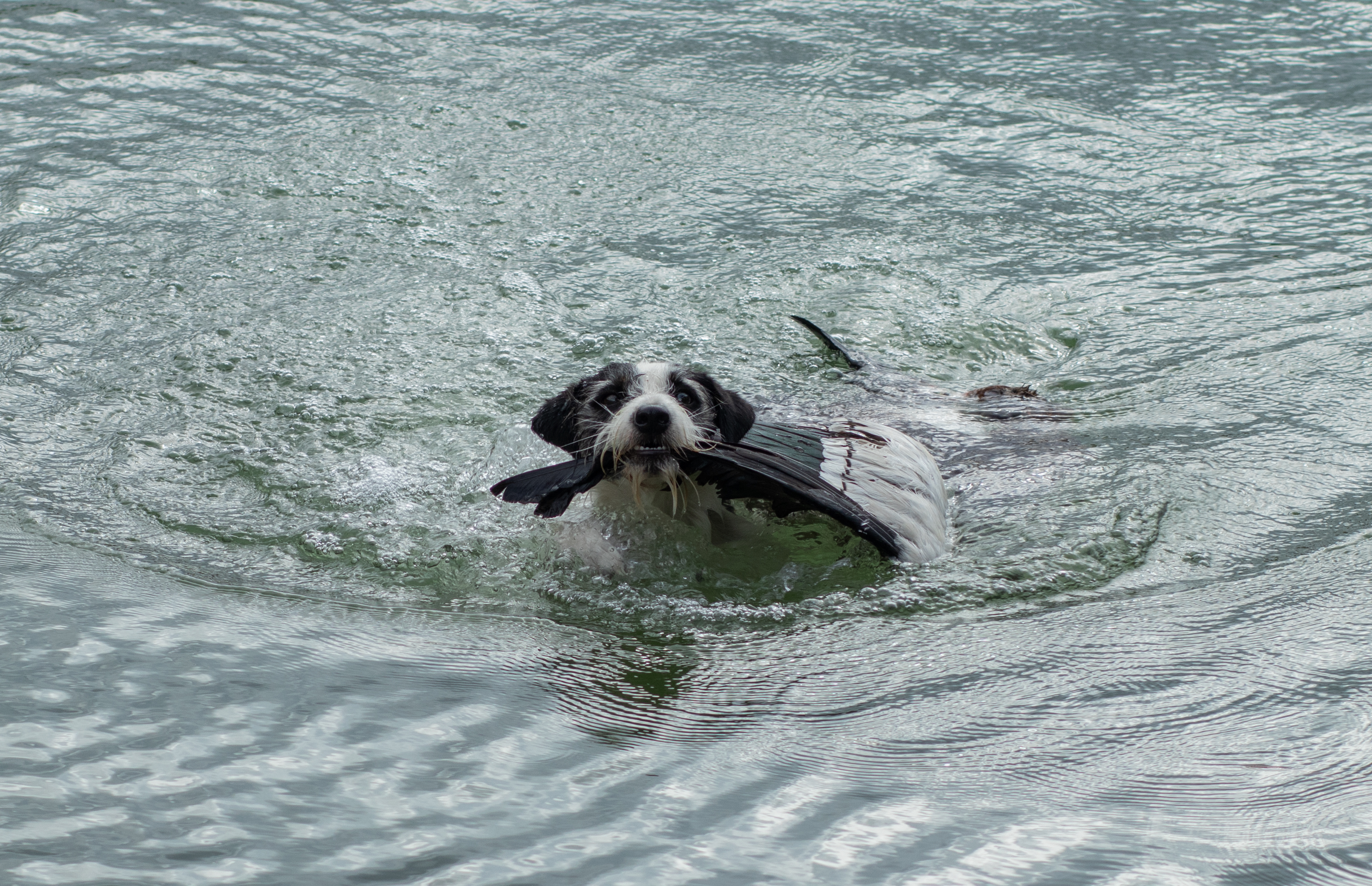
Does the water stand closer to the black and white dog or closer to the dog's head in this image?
the black and white dog

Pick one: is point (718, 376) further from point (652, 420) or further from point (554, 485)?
point (652, 420)

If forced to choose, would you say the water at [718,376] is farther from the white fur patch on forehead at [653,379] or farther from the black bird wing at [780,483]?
the white fur patch on forehead at [653,379]

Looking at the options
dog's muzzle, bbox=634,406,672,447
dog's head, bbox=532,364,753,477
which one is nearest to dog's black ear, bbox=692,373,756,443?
dog's head, bbox=532,364,753,477

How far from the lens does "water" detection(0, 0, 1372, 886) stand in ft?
9.87

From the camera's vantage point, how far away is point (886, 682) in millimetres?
3721

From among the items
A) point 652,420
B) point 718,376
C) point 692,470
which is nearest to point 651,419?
point 652,420

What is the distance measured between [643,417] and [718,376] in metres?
2.56

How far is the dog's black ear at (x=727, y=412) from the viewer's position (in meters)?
4.46

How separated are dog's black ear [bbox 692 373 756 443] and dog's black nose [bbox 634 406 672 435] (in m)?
0.37

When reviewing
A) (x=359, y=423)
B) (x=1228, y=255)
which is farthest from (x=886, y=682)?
(x=1228, y=255)

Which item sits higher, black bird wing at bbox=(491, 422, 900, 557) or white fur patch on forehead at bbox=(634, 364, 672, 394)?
white fur patch on forehead at bbox=(634, 364, 672, 394)

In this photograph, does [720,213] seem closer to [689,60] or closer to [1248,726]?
[689,60]

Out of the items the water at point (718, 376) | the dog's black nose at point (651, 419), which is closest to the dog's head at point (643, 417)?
the dog's black nose at point (651, 419)

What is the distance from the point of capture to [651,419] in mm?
4117
